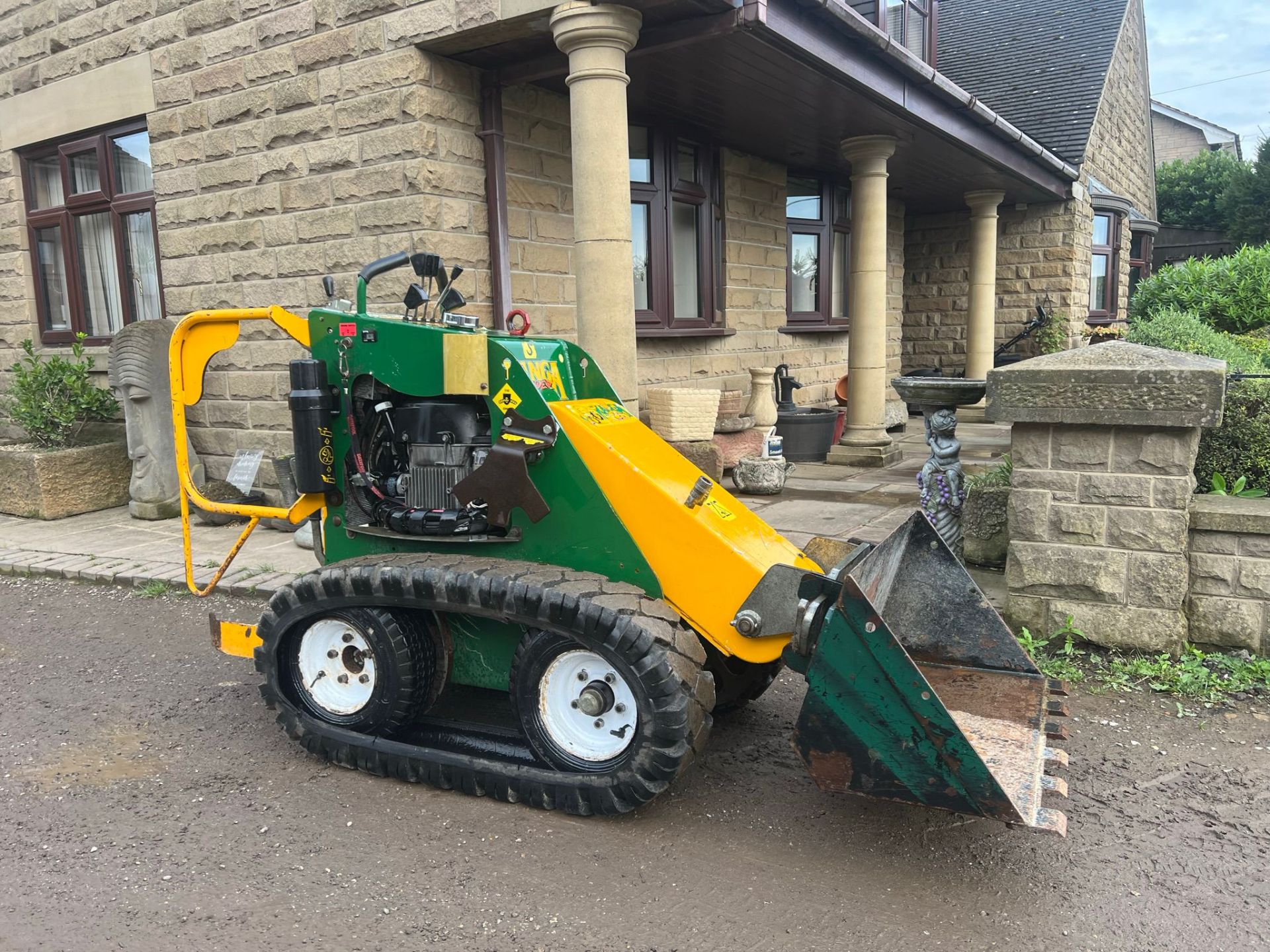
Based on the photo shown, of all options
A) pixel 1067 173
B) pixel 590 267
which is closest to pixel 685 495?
pixel 590 267

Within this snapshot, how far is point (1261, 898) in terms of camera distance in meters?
2.39

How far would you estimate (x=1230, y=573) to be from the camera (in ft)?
12.6

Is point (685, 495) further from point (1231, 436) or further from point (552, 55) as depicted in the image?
point (552, 55)

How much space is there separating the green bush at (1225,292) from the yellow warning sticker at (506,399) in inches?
426

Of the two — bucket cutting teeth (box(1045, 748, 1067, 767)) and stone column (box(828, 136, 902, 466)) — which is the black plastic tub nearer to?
stone column (box(828, 136, 902, 466))

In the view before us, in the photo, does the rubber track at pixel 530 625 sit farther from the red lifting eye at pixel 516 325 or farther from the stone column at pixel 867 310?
the stone column at pixel 867 310

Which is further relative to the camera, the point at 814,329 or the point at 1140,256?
the point at 1140,256

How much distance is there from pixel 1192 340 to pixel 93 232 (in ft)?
31.7

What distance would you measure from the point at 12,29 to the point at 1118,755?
10274mm

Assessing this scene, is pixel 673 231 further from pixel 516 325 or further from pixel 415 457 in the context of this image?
pixel 415 457

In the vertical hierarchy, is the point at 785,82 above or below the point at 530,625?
above

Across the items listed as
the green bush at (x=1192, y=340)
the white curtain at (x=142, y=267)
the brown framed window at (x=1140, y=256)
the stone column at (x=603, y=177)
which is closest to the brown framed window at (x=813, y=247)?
the green bush at (x=1192, y=340)

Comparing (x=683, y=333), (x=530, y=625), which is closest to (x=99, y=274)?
(x=683, y=333)

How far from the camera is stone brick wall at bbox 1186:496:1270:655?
3.79m
